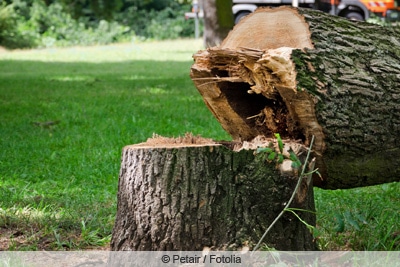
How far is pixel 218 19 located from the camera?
1257 centimetres

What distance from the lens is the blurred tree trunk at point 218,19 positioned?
40.9 feet

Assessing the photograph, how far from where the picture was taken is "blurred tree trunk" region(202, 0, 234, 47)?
12453 millimetres

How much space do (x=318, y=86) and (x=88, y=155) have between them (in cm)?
311

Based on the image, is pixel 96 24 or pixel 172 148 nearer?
pixel 172 148

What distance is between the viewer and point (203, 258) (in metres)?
3.16

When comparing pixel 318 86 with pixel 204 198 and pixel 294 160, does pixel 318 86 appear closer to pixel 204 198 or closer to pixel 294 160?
pixel 294 160

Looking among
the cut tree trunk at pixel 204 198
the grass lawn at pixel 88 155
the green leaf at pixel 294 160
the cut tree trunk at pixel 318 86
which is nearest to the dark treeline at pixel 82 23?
the grass lawn at pixel 88 155

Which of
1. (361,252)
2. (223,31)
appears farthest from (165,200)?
(223,31)

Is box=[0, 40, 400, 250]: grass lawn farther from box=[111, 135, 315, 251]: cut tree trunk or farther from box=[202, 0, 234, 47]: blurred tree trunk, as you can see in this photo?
box=[202, 0, 234, 47]: blurred tree trunk

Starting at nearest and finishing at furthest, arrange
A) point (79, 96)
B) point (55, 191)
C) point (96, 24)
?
point (55, 191)
point (79, 96)
point (96, 24)

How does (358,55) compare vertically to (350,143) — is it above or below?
above

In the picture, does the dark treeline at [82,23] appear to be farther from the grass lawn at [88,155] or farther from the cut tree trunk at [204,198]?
the cut tree trunk at [204,198]

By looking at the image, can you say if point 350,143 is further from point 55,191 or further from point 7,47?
point 7,47

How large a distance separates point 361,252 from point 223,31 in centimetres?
957
